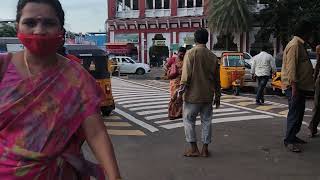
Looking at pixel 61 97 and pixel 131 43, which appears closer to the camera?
pixel 61 97

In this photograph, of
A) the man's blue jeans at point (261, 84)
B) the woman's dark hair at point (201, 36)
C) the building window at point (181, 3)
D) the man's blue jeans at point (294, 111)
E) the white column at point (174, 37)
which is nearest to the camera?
the woman's dark hair at point (201, 36)

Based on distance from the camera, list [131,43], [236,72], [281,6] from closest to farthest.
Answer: [236,72] → [281,6] → [131,43]

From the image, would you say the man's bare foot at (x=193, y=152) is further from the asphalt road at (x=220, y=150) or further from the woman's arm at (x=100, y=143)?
the woman's arm at (x=100, y=143)

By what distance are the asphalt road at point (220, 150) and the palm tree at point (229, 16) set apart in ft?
103

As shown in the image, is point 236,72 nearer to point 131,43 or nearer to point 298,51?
point 298,51

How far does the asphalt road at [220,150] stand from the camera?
6.72 metres

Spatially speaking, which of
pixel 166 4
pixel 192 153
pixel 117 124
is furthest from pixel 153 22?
pixel 192 153

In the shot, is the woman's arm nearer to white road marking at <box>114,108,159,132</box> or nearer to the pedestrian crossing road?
the pedestrian crossing road

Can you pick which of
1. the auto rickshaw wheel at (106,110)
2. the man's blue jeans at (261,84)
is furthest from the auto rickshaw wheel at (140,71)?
the auto rickshaw wheel at (106,110)

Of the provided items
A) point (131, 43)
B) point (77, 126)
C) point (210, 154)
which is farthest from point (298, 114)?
point (131, 43)

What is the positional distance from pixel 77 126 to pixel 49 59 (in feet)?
1.13

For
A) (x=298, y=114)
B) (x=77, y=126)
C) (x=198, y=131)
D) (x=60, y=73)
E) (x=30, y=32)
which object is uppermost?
(x=30, y=32)

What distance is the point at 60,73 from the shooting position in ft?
8.50

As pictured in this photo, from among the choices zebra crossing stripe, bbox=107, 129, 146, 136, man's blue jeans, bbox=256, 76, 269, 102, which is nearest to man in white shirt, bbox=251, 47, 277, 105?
man's blue jeans, bbox=256, 76, 269, 102
